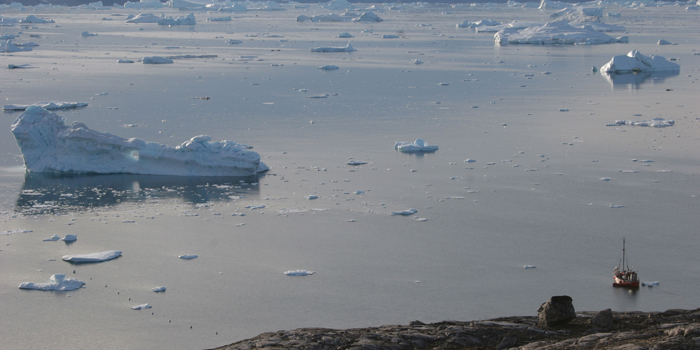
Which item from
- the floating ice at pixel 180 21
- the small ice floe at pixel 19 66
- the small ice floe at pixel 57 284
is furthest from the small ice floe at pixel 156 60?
the floating ice at pixel 180 21

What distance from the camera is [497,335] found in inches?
223

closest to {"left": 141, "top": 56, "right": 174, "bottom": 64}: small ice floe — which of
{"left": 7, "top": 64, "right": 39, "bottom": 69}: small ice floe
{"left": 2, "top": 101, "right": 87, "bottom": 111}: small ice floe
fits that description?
{"left": 7, "top": 64, "right": 39, "bottom": 69}: small ice floe

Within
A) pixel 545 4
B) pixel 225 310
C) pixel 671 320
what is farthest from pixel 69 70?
pixel 545 4

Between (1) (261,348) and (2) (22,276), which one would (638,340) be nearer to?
(1) (261,348)

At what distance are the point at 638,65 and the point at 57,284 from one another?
21.2 m

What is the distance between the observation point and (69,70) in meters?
25.8

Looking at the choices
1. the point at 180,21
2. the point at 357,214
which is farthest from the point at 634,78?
the point at 180,21

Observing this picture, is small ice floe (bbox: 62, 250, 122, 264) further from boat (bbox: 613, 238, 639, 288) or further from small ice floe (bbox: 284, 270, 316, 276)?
boat (bbox: 613, 238, 639, 288)

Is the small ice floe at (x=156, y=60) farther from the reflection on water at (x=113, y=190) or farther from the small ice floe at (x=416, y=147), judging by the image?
the small ice floe at (x=416, y=147)

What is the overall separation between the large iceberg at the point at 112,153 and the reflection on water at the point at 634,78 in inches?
529

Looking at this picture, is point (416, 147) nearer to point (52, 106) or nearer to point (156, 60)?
point (52, 106)

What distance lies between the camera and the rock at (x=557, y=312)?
19.0ft

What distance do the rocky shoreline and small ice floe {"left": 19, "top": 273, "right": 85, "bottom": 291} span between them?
8.04ft

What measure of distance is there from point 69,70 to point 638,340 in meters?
24.3
